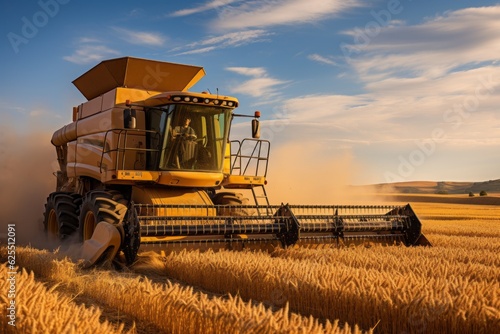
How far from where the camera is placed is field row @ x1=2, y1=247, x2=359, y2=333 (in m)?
3.35

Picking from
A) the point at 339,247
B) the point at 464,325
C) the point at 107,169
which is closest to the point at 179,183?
the point at 107,169

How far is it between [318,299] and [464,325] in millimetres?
1418

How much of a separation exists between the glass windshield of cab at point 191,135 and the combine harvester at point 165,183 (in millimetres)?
17

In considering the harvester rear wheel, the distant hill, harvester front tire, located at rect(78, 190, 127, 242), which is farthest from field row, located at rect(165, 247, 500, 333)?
the distant hill

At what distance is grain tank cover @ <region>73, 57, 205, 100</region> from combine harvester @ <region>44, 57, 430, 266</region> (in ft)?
0.06

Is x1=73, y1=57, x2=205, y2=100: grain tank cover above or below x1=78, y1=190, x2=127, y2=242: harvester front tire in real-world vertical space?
above

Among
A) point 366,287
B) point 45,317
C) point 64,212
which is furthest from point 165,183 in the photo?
point 45,317

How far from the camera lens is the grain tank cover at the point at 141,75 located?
10.2 metres

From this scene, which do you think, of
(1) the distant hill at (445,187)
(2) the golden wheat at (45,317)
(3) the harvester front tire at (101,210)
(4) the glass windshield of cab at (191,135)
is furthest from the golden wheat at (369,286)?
(1) the distant hill at (445,187)

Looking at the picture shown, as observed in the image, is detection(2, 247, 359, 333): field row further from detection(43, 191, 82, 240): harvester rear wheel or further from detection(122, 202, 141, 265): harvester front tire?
detection(43, 191, 82, 240): harvester rear wheel

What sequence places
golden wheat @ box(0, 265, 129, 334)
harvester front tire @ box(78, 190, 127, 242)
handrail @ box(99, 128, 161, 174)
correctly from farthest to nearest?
handrail @ box(99, 128, 161, 174) → harvester front tire @ box(78, 190, 127, 242) → golden wheat @ box(0, 265, 129, 334)

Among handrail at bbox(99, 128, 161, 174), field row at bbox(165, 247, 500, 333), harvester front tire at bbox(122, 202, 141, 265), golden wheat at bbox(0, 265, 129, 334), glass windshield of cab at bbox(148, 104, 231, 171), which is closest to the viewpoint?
golden wheat at bbox(0, 265, 129, 334)

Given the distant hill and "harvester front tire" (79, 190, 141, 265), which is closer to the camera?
"harvester front tire" (79, 190, 141, 265)

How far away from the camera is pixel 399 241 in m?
10.1
